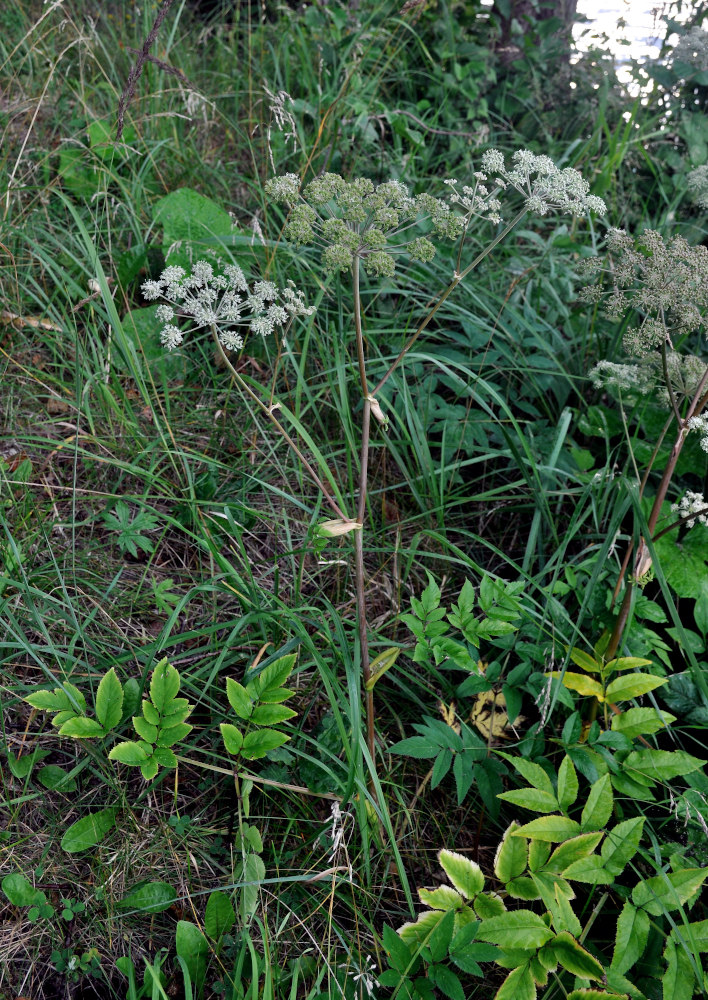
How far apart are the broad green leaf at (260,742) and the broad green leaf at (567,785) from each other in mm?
595

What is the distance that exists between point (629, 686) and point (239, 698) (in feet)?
2.92

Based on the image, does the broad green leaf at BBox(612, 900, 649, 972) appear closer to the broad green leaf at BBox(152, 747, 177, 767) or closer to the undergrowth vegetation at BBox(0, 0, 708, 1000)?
the undergrowth vegetation at BBox(0, 0, 708, 1000)

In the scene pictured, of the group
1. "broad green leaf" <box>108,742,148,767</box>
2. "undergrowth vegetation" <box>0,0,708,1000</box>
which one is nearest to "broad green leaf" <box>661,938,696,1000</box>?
"undergrowth vegetation" <box>0,0,708,1000</box>

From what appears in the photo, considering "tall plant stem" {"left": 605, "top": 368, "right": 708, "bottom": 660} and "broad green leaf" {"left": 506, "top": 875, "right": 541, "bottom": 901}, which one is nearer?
"broad green leaf" {"left": 506, "top": 875, "right": 541, "bottom": 901}

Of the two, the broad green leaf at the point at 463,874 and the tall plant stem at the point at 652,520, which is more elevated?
the tall plant stem at the point at 652,520

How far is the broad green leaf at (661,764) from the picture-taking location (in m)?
1.58

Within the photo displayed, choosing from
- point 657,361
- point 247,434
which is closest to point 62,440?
point 247,434

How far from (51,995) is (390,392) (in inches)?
70.1

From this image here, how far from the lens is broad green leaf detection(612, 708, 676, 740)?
5.43 ft

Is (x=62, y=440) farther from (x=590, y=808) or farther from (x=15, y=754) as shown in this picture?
(x=590, y=808)

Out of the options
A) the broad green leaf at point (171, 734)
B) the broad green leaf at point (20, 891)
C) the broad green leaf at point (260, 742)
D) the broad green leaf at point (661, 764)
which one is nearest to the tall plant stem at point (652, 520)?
the broad green leaf at point (661, 764)

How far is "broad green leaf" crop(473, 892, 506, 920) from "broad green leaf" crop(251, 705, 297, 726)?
1.69 ft

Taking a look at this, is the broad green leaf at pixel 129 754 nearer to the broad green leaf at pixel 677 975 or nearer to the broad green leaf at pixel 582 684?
the broad green leaf at pixel 582 684

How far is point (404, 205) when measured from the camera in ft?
4.67
